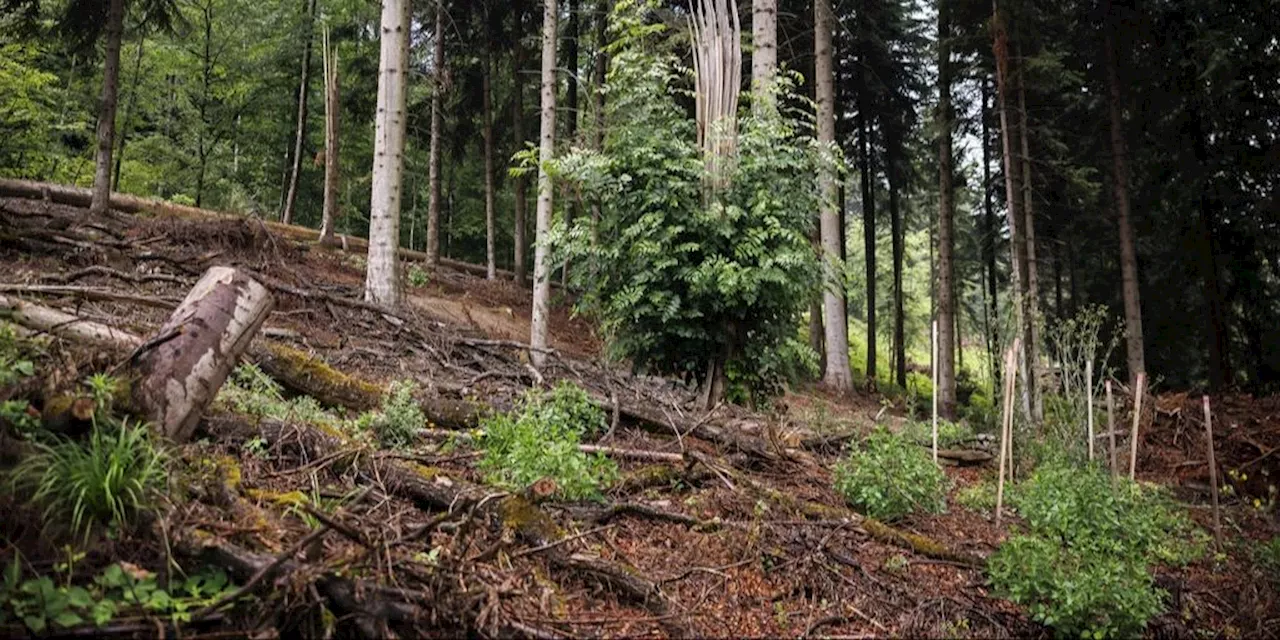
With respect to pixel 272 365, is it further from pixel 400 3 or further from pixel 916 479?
pixel 400 3

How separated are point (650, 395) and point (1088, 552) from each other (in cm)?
400

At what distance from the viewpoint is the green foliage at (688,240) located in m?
6.07

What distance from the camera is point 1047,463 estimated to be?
6227 millimetres

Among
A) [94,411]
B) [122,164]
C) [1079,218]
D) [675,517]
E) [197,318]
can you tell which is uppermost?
[122,164]

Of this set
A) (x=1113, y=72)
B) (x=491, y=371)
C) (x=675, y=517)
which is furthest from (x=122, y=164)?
(x=1113, y=72)

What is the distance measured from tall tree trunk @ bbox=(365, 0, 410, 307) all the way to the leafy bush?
6147mm

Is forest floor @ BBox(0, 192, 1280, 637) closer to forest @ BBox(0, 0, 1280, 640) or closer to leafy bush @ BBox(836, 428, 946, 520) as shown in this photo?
forest @ BBox(0, 0, 1280, 640)

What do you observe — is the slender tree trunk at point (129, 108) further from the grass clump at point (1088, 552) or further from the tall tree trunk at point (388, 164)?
the grass clump at point (1088, 552)

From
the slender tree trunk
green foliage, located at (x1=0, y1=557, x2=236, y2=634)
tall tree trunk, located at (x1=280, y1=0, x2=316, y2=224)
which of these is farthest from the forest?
tall tree trunk, located at (x1=280, y1=0, x2=316, y2=224)

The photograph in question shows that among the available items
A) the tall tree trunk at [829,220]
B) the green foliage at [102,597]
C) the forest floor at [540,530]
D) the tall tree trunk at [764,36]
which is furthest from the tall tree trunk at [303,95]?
the green foliage at [102,597]

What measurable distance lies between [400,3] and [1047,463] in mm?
8976

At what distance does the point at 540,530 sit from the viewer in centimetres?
332

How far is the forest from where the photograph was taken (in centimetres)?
245

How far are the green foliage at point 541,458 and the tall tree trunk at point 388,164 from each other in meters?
4.79
